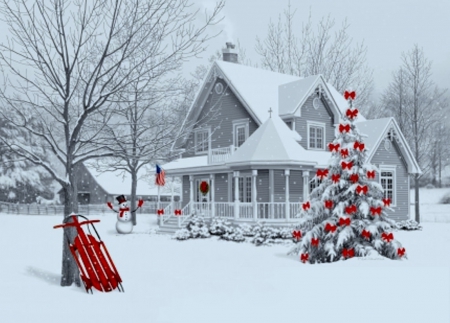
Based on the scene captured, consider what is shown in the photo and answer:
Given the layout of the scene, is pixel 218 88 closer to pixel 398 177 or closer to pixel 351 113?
pixel 398 177

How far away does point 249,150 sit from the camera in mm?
23484

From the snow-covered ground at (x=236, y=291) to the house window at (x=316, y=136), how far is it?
10.6 meters

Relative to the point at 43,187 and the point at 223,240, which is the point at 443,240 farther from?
the point at 43,187

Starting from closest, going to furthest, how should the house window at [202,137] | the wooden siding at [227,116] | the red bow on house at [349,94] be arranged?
the red bow on house at [349,94] → the wooden siding at [227,116] → the house window at [202,137]

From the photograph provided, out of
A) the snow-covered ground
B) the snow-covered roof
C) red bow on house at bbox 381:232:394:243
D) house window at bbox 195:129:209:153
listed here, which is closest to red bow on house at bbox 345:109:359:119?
red bow on house at bbox 381:232:394:243

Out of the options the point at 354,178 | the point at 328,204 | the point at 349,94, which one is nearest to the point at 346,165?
the point at 354,178

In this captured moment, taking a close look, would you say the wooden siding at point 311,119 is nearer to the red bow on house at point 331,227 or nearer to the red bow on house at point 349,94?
the red bow on house at point 349,94

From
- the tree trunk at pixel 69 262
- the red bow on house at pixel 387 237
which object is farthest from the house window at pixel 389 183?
the tree trunk at pixel 69 262

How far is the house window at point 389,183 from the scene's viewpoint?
29781mm

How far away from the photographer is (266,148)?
23094 mm

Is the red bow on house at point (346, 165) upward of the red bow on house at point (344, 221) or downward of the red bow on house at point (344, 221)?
upward

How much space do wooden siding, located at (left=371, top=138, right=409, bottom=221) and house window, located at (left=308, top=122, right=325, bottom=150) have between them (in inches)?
151

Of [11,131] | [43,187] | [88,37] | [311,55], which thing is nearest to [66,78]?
[88,37]

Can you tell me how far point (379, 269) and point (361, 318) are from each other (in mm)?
4329
